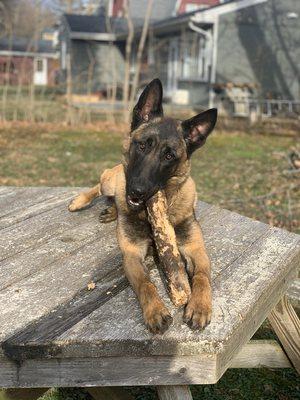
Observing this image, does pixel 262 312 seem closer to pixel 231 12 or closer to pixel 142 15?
pixel 231 12

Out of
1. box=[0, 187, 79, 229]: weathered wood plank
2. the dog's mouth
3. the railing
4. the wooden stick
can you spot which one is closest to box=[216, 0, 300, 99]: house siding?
the railing

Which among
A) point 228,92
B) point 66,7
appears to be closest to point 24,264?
point 228,92

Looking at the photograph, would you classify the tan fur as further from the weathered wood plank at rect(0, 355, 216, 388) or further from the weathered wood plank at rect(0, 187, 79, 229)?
the weathered wood plank at rect(0, 187, 79, 229)

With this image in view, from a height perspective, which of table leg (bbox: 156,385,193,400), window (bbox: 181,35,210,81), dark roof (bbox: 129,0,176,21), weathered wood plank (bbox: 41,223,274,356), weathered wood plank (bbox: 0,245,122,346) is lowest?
table leg (bbox: 156,385,193,400)

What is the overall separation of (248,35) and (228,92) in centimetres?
355

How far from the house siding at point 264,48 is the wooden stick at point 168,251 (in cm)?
1841

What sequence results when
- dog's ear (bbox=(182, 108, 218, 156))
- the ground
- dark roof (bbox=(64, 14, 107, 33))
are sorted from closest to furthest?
dog's ear (bbox=(182, 108, 218, 156)) → the ground → dark roof (bbox=(64, 14, 107, 33))

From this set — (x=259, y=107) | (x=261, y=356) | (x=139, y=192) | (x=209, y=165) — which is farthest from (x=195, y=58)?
(x=139, y=192)

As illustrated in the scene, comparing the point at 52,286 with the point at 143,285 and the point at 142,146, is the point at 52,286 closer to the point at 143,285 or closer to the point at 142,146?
the point at 143,285

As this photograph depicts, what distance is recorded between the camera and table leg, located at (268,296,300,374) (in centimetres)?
286

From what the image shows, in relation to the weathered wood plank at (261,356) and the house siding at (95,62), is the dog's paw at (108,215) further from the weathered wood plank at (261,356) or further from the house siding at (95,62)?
the house siding at (95,62)

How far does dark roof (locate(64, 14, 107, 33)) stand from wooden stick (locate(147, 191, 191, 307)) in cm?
2630

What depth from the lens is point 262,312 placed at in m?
2.34

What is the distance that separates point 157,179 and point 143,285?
2.03ft
